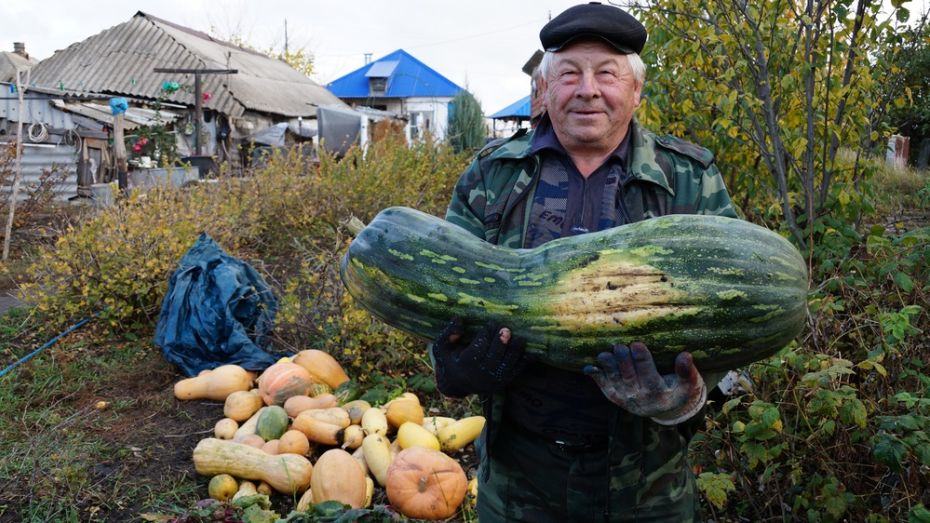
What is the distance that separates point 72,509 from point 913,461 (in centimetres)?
344

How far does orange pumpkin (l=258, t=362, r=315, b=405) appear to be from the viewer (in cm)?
461

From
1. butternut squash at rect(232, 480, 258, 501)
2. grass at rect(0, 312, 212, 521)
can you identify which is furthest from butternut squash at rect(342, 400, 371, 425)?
grass at rect(0, 312, 212, 521)

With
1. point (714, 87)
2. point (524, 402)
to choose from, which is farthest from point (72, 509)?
point (714, 87)

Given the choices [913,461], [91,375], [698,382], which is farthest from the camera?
[91,375]

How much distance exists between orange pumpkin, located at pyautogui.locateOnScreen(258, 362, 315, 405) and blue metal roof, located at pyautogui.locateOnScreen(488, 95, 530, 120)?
25.0m

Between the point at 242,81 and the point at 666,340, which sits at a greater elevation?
the point at 242,81

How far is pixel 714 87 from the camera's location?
4242 millimetres

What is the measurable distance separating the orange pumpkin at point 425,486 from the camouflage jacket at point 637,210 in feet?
4.61

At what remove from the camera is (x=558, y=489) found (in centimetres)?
202

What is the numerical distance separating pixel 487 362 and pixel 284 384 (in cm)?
306

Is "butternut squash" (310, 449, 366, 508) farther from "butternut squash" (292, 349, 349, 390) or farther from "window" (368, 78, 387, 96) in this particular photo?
"window" (368, 78, 387, 96)

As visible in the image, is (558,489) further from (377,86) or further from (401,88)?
(377,86)

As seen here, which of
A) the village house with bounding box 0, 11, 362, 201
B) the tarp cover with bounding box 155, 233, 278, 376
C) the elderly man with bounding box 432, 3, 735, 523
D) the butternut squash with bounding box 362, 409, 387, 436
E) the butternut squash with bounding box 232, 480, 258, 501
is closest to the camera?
the elderly man with bounding box 432, 3, 735, 523

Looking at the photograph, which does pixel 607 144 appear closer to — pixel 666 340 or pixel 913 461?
pixel 666 340
